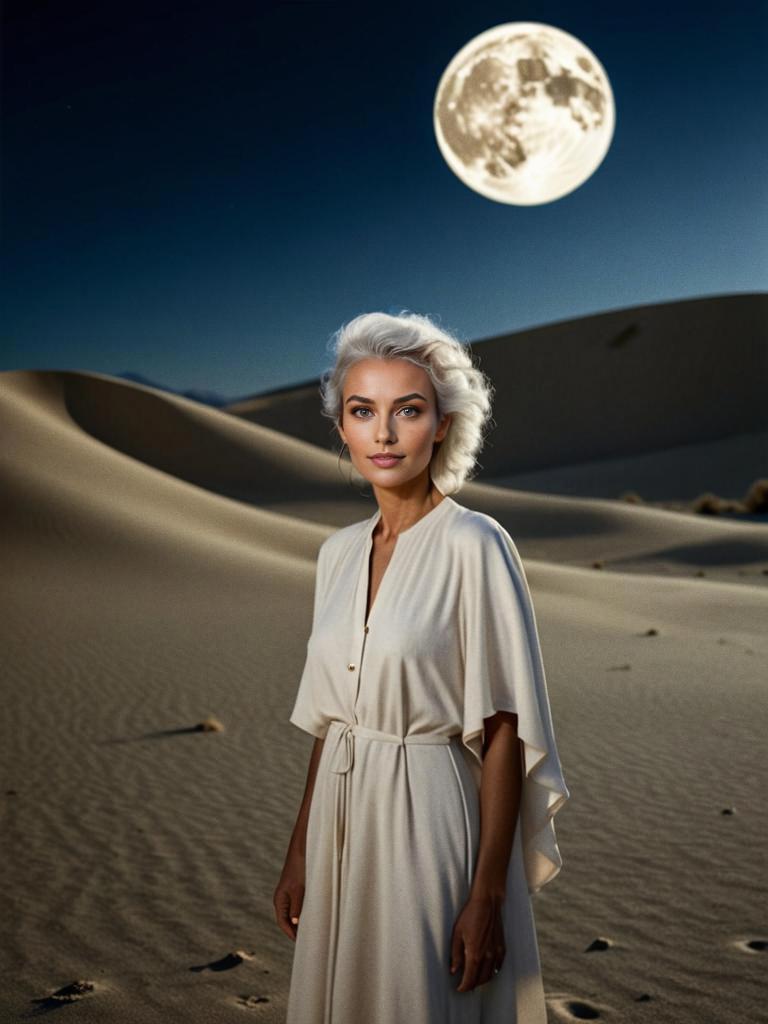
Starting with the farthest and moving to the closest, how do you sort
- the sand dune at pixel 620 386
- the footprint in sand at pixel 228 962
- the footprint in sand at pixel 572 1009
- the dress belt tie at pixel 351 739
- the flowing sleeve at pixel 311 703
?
the sand dune at pixel 620 386 < the footprint in sand at pixel 228 962 < the footprint in sand at pixel 572 1009 < the flowing sleeve at pixel 311 703 < the dress belt tie at pixel 351 739

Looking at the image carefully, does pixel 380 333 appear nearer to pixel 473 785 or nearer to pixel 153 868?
pixel 473 785

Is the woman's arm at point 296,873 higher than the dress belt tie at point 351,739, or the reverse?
the dress belt tie at point 351,739

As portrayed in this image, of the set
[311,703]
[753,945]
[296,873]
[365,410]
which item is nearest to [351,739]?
[311,703]

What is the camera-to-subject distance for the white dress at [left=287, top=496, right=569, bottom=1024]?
2020mm

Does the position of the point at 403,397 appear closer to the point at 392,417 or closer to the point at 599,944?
the point at 392,417

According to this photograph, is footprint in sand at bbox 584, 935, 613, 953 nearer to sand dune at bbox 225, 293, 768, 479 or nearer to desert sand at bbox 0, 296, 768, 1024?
desert sand at bbox 0, 296, 768, 1024

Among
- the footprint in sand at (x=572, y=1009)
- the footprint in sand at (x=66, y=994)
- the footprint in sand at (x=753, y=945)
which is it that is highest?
the footprint in sand at (x=753, y=945)

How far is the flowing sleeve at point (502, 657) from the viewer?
80.0 inches

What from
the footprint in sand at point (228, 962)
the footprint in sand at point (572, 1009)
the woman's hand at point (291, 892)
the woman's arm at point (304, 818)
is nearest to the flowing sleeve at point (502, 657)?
the woman's arm at point (304, 818)

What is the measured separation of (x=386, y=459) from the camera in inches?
85.4

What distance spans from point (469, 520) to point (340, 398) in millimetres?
441

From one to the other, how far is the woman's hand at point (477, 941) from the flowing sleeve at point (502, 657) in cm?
22

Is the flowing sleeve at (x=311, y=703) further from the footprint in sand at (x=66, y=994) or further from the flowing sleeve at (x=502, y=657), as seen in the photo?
the footprint in sand at (x=66, y=994)

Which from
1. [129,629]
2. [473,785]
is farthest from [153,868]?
[129,629]
